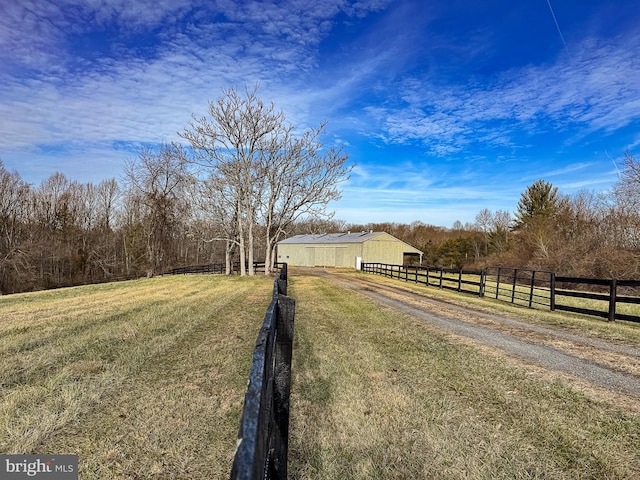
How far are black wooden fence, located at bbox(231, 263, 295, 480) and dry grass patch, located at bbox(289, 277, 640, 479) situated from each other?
0.53m

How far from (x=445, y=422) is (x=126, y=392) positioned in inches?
139

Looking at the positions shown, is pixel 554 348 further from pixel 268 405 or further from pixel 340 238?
pixel 340 238

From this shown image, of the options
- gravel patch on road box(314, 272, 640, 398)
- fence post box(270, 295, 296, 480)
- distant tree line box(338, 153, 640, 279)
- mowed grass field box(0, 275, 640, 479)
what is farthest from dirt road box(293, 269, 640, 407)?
distant tree line box(338, 153, 640, 279)

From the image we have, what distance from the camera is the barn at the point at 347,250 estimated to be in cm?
4241

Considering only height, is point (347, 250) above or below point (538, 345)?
above

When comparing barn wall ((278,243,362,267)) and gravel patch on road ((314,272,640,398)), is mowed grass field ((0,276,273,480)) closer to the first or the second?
gravel patch on road ((314,272,640,398))

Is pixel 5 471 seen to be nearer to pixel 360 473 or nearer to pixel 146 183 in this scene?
pixel 360 473

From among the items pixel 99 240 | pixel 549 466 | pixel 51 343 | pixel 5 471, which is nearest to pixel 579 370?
pixel 549 466

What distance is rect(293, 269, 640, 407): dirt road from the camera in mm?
4859

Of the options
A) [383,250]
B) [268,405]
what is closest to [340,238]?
[383,250]

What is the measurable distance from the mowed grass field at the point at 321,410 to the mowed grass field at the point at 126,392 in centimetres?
2

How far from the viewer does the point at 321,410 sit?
3852mm

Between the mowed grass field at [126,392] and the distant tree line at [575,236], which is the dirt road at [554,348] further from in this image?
the distant tree line at [575,236]

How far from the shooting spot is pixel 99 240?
4119 centimetres
